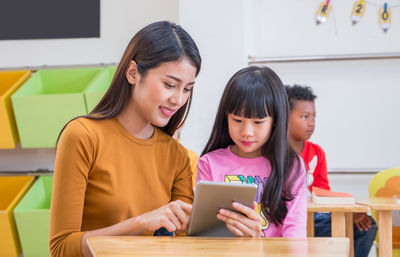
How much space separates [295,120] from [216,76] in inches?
19.7

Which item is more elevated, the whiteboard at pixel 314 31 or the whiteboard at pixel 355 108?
the whiteboard at pixel 314 31

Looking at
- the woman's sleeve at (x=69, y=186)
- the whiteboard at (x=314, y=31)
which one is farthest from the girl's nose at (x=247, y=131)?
the whiteboard at (x=314, y=31)

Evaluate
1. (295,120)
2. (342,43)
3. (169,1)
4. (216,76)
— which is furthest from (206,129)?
(342,43)

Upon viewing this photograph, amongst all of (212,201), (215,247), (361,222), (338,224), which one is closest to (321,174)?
(361,222)

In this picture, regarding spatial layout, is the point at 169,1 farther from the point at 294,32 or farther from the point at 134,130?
the point at 134,130

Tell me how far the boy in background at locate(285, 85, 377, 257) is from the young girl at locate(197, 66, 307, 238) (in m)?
1.10

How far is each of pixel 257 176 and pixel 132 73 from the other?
0.53 m

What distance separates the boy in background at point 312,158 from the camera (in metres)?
2.64

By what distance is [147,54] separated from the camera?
129 cm

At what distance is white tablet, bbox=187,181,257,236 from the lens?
1061 mm

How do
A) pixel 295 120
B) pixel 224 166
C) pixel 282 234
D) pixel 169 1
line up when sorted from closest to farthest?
pixel 282 234 < pixel 224 166 < pixel 295 120 < pixel 169 1

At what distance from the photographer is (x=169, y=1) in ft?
10.3

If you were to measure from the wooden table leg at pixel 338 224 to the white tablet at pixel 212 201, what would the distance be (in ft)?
3.71

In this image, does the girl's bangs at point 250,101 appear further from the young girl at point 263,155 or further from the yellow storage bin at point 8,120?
the yellow storage bin at point 8,120
